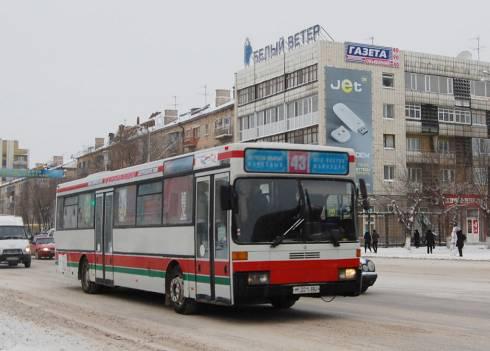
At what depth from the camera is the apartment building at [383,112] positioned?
6038cm

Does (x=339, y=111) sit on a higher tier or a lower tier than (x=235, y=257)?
higher

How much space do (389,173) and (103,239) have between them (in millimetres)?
49088

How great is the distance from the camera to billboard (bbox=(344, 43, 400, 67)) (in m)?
62.4

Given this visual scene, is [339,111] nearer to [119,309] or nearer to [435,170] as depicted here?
[435,170]

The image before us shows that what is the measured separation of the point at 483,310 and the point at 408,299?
8.45 ft

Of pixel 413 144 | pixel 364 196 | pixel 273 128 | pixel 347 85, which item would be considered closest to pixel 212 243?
pixel 364 196

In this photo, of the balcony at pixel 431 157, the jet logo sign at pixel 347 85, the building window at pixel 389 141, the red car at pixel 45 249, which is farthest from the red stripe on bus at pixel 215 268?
the building window at pixel 389 141

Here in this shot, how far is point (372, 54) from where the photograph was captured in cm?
6325

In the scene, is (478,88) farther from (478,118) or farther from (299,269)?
(299,269)

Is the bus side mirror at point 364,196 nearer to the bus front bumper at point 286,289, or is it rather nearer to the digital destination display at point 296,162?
the digital destination display at point 296,162

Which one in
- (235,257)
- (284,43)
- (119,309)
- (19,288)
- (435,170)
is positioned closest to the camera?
(235,257)

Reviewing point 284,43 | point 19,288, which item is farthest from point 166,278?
point 284,43

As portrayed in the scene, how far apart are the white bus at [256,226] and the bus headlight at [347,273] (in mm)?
18

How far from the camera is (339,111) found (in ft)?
199
